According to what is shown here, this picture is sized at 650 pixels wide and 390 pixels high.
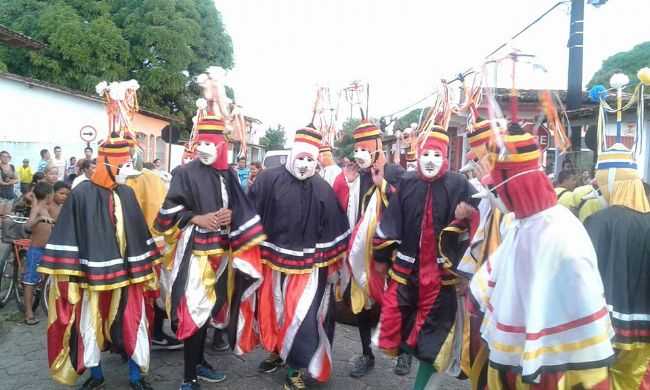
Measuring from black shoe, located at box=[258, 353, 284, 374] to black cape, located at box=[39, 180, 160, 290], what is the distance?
1431mm

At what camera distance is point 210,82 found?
4.87m

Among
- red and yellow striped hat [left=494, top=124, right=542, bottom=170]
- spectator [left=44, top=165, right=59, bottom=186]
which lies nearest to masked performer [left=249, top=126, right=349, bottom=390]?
red and yellow striped hat [left=494, top=124, right=542, bottom=170]

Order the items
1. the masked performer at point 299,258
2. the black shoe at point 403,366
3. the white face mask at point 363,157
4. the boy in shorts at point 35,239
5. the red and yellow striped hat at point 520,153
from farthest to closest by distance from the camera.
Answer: the boy in shorts at point 35,239, the black shoe at point 403,366, the white face mask at point 363,157, the masked performer at point 299,258, the red and yellow striped hat at point 520,153

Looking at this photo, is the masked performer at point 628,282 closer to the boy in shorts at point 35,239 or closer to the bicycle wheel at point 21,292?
the boy in shorts at point 35,239

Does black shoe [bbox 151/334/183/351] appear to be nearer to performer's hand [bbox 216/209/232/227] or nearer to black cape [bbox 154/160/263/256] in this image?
black cape [bbox 154/160/263/256]

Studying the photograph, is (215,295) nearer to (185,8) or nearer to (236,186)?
(236,186)

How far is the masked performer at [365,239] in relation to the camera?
15.6ft

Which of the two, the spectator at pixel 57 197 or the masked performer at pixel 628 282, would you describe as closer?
the masked performer at pixel 628 282

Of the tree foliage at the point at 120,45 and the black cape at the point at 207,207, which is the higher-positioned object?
the tree foliage at the point at 120,45

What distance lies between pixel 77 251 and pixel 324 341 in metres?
2.11

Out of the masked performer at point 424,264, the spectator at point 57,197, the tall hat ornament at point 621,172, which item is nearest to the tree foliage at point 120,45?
the spectator at point 57,197

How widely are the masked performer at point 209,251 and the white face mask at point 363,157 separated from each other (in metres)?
1.09

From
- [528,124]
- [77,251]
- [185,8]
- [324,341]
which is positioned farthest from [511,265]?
[185,8]

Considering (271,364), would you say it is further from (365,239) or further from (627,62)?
(627,62)
